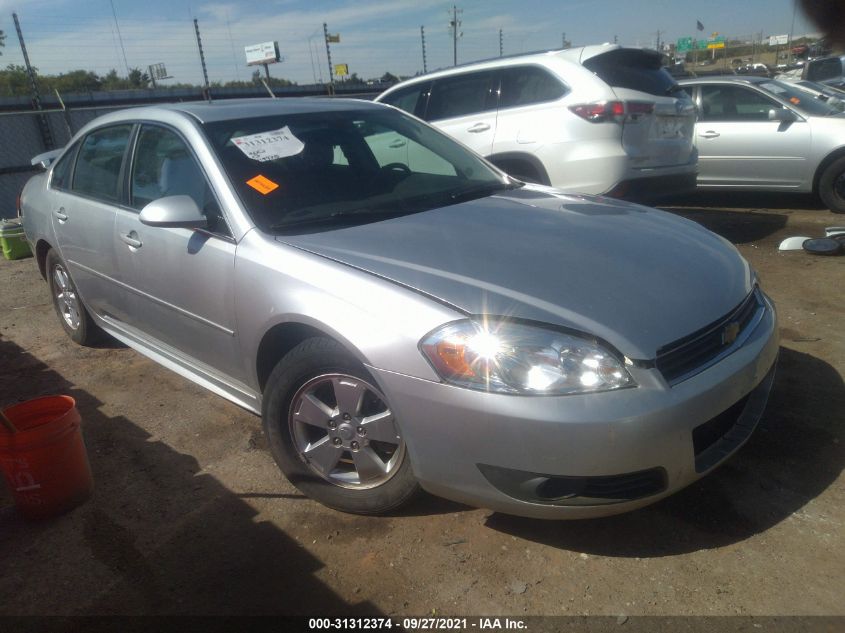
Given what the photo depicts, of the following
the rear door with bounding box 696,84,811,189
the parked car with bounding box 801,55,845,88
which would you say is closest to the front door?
the rear door with bounding box 696,84,811,189

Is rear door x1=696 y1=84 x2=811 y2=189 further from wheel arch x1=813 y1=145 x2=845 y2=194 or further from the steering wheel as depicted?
the steering wheel

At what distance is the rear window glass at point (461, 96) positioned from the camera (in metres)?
6.41

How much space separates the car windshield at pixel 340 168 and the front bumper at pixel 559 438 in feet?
3.45

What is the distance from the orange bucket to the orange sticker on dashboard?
122 centimetres

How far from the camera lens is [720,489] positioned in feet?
9.11

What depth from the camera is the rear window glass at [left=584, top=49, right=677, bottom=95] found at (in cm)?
589

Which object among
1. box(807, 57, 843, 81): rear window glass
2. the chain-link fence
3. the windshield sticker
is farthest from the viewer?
box(807, 57, 843, 81): rear window glass

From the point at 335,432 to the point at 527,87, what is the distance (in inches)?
173

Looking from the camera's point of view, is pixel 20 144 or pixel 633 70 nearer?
pixel 633 70

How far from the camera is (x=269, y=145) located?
3326 millimetres

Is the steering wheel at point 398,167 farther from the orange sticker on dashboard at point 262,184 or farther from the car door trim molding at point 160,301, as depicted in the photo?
the car door trim molding at point 160,301

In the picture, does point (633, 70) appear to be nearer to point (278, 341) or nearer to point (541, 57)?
point (541, 57)

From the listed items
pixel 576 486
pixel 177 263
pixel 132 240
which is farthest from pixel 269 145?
pixel 576 486

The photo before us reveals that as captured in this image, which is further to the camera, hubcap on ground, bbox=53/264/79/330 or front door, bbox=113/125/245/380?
hubcap on ground, bbox=53/264/79/330
